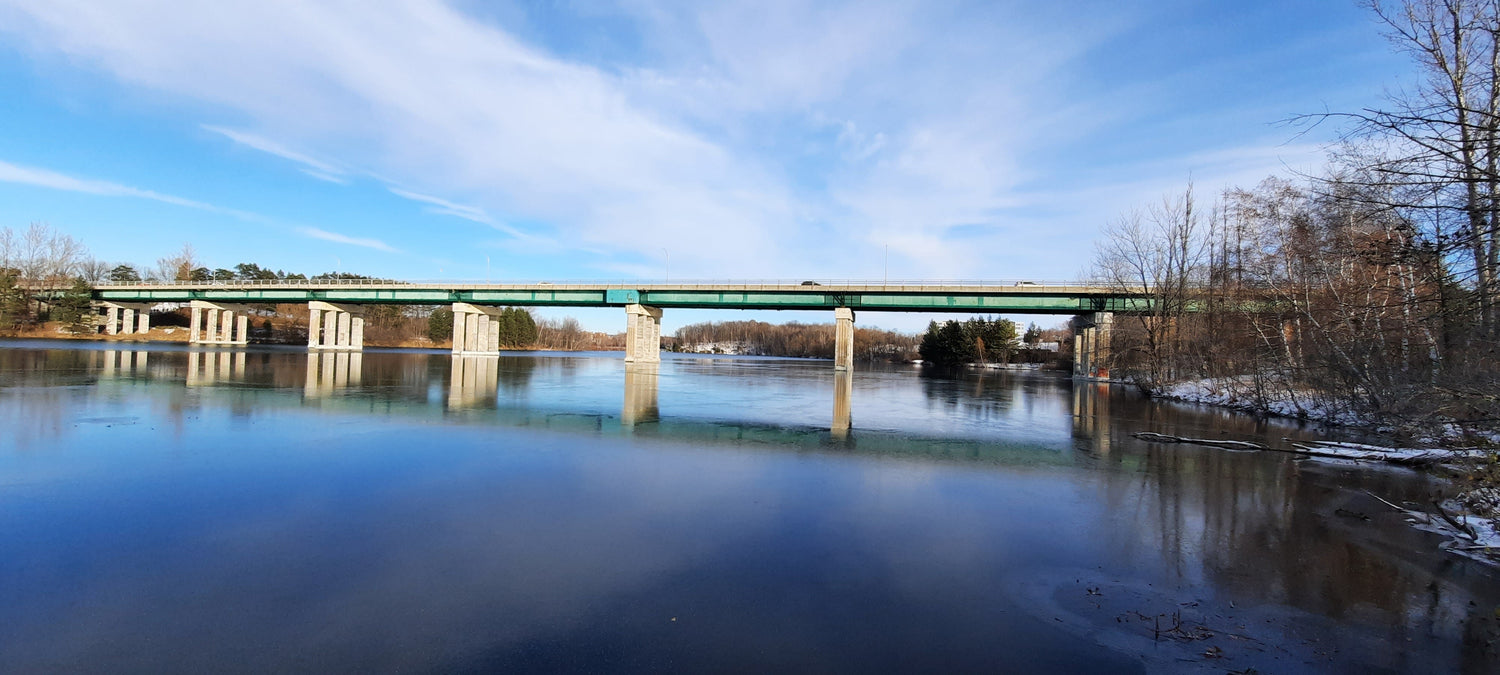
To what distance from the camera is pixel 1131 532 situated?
25.1 ft

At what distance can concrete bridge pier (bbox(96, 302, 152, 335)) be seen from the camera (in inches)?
3346

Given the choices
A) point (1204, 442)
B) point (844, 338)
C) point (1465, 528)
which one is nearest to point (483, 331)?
point (844, 338)

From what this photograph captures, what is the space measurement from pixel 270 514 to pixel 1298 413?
103ft

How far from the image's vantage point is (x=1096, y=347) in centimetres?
5441

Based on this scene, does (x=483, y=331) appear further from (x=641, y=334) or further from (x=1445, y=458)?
(x=1445, y=458)

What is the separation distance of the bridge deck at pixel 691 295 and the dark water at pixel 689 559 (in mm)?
43114

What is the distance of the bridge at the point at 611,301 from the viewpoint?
55.0m

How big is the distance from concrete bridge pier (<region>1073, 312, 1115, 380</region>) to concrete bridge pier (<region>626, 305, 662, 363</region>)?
4085 cm

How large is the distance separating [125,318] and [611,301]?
73.8 metres

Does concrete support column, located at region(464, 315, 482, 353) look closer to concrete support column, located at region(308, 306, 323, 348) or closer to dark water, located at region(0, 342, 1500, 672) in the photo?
concrete support column, located at region(308, 306, 323, 348)

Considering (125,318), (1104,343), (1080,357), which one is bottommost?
(1080,357)

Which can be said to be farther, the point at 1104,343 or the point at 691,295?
the point at 691,295

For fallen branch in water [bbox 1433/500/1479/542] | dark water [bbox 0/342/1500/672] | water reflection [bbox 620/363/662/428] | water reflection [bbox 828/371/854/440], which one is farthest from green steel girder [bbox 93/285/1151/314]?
dark water [bbox 0/342/1500/672]

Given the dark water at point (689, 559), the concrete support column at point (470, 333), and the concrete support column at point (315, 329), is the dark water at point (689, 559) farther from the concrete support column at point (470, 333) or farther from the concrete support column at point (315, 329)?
the concrete support column at point (315, 329)
